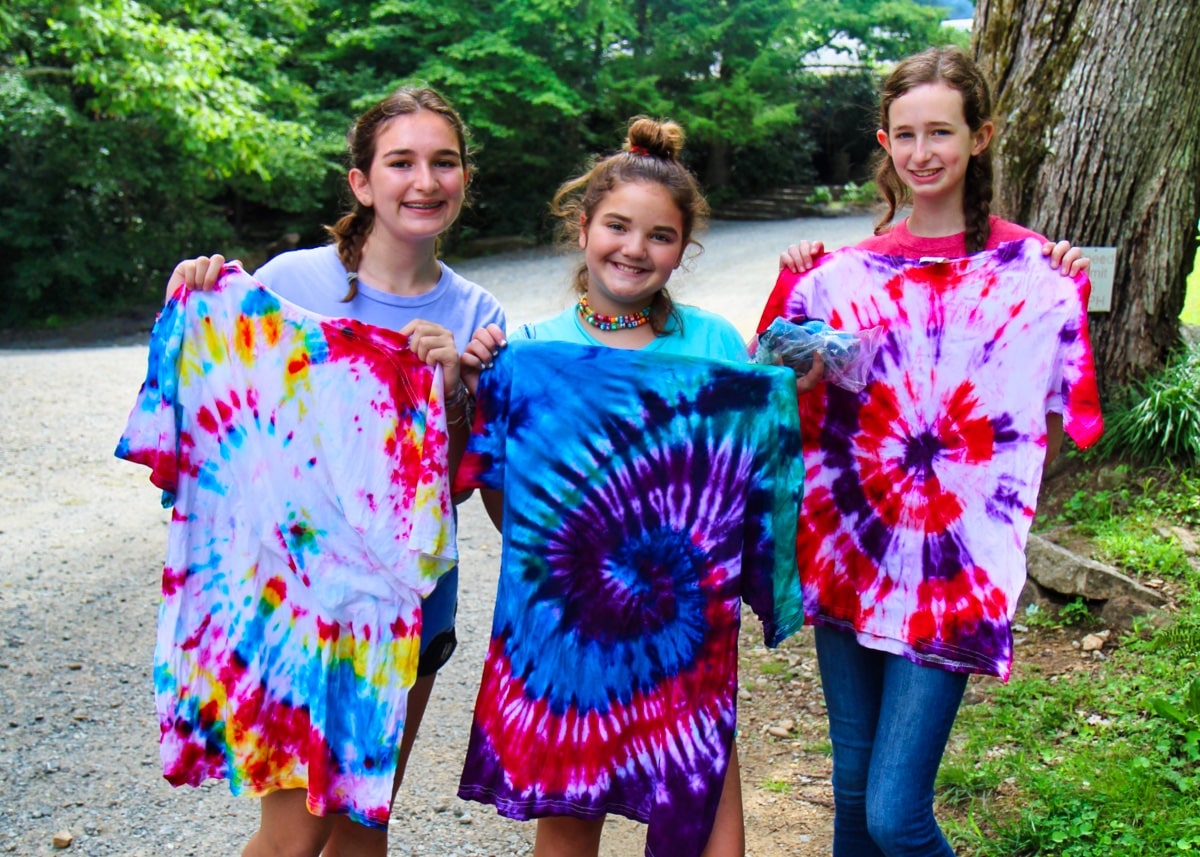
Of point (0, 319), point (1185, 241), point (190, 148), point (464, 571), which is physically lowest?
point (0, 319)

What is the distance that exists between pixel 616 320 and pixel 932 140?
2.91ft

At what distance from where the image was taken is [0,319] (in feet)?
50.1

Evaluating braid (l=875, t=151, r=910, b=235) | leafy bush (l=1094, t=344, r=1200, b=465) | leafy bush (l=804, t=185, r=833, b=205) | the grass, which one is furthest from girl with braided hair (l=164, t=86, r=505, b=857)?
leafy bush (l=804, t=185, r=833, b=205)

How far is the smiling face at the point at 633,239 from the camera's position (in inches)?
96.0

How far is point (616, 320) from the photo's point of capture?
2514 mm

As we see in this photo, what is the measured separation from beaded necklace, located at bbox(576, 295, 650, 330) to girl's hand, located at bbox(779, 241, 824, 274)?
0.42 meters

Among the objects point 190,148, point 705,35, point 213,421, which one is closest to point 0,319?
point 190,148

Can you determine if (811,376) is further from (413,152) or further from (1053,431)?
(413,152)

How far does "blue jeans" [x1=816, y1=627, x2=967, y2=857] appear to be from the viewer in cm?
246

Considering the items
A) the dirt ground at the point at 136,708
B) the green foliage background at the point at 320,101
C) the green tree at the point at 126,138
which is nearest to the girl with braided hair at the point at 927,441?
the dirt ground at the point at 136,708

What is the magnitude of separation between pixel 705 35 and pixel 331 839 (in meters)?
18.3

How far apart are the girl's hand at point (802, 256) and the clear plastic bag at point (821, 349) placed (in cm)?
17

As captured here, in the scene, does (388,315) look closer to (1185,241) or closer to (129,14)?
(1185,241)

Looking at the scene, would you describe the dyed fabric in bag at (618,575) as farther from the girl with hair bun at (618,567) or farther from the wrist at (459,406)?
the wrist at (459,406)
